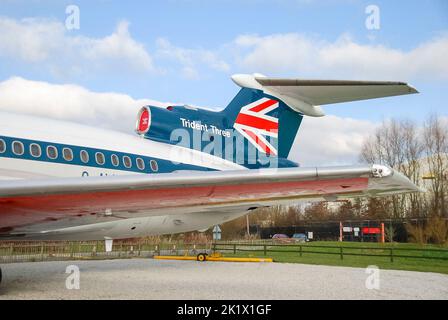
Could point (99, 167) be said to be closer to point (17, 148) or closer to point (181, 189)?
point (17, 148)

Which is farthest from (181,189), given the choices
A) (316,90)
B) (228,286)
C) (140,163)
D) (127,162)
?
(316,90)

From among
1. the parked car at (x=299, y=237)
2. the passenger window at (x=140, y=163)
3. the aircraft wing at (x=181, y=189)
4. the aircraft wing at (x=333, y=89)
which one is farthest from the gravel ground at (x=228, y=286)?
the parked car at (x=299, y=237)

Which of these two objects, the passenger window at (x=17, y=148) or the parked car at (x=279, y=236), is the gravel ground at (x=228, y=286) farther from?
the parked car at (x=279, y=236)

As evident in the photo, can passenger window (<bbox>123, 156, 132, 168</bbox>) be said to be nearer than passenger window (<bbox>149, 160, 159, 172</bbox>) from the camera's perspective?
Yes

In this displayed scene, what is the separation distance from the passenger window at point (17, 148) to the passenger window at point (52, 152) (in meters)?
0.55

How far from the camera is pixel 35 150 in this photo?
375 inches

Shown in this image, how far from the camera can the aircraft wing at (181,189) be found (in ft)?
21.4

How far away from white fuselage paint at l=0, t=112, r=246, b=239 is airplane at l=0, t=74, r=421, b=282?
0.03 meters

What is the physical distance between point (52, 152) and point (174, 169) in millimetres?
3550

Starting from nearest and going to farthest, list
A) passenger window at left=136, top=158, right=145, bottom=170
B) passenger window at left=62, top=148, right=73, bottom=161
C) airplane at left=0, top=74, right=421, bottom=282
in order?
airplane at left=0, top=74, right=421, bottom=282
passenger window at left=62, top=148, right=73, bottom=161
passenger window at left=136, top=158, right=145, bottom=170

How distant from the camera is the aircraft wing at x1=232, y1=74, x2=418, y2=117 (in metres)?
9.86

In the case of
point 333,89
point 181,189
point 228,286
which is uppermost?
point 333,89

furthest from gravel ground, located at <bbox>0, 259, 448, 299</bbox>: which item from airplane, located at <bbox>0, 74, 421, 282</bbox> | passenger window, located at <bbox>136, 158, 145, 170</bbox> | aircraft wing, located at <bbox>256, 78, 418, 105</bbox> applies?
aircraft wing, located at <bbox>256, 78, 418, 105</bbox>

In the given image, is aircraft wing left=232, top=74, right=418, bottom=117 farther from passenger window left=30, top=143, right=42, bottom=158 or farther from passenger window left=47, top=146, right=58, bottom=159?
passenger window left=30, top=143, right=42, bottom=158
